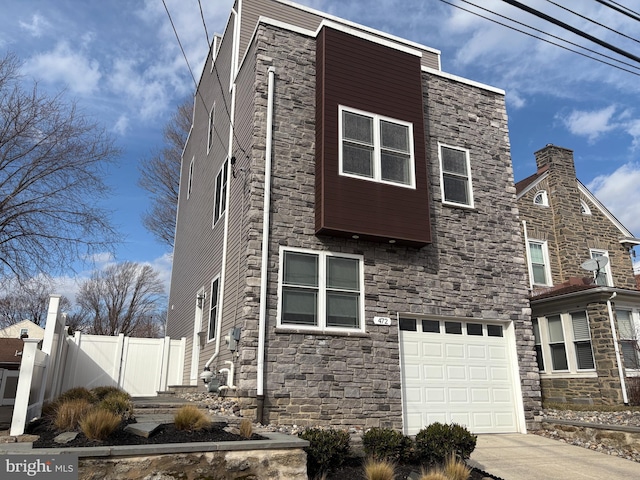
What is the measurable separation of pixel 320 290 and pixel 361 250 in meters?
1.14

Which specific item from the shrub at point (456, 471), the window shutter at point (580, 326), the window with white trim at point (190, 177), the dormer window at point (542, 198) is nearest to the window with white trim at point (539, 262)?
the dormer window at point (542, 198)

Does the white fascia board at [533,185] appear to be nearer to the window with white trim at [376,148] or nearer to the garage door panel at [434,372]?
the window with white trim at [376,148]

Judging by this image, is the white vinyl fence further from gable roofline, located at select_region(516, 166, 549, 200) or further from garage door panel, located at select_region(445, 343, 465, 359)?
gable roofline, located at select_region(516, 166, 549, 200)

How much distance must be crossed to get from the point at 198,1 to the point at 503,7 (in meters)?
4.13

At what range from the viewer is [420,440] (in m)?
6.32

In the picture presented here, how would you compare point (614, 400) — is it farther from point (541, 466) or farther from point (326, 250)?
point (326, 250)

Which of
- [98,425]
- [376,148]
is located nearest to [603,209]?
[376,148]

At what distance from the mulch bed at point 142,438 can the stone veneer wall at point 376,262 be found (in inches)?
88.7

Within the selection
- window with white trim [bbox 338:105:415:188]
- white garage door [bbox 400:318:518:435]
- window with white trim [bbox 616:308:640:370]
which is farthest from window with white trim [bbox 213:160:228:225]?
window with white trim [bbox 616:308:640:370]

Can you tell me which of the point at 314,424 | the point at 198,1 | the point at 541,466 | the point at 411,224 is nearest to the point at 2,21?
the point at 198,1

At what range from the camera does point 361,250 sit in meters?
9.10

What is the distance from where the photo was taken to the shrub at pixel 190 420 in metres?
5.25

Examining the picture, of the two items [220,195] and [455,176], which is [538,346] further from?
[220,195]

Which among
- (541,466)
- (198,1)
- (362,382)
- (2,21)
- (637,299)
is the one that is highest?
(2,21)
